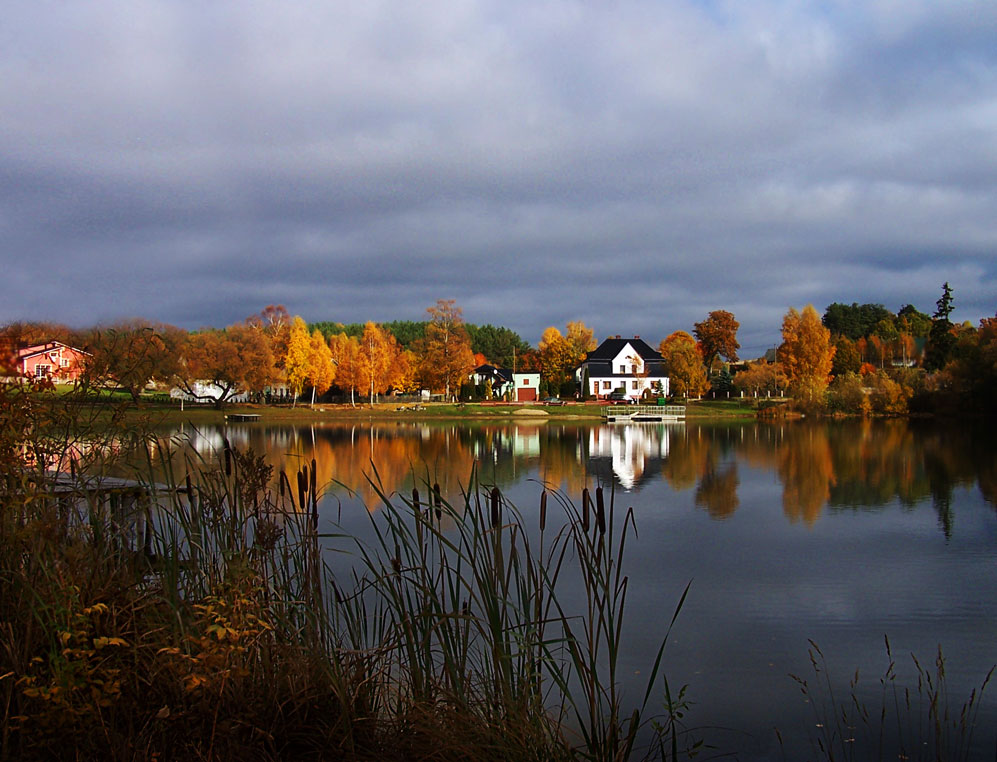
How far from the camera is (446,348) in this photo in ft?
215

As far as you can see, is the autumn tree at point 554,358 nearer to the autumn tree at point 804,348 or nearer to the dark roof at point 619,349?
the dark roof at point 619,349

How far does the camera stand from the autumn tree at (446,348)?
65.3 metres

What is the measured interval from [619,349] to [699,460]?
5259 cm

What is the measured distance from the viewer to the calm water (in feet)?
23.5

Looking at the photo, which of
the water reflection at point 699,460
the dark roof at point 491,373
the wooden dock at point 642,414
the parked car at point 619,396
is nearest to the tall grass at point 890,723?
the water reflection at point 699,460

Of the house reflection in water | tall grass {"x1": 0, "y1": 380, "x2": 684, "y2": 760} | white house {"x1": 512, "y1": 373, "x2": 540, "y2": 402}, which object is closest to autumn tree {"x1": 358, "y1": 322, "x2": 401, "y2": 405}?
white house {"x1": 512, "y1": 373, "x2": 540, "y2": 402}

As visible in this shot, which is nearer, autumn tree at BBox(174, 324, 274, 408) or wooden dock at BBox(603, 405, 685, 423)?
autumn tree at BBox(174, 324, 274, 408)

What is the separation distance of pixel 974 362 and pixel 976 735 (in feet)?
167

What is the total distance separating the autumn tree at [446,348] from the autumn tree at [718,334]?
26.1 metres

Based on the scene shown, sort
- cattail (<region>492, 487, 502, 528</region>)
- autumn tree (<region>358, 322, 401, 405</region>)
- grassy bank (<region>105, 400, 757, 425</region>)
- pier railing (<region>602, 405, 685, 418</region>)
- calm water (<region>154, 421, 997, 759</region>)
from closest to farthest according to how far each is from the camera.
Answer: cattail (<region>492, 487, 502, 528</region>) → calm water (<region>154, 421, 997, 759</region>) → grassy bank (<region>105, 400, 757, 425</region>) → pier railing (<region>602, 405, 685, 418</region>) → autumn tree (<region>358, 322, 401, 405</region>)

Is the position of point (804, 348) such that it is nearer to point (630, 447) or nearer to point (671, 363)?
point (671, 363)

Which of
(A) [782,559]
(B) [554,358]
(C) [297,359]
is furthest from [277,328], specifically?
(A) [782,559]

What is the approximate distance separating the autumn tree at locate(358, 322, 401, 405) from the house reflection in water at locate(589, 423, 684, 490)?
22.4 meters

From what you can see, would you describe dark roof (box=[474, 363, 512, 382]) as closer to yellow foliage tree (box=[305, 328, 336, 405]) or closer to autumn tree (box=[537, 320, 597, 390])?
autumn tree (box=[537, 320, 597, 390])
